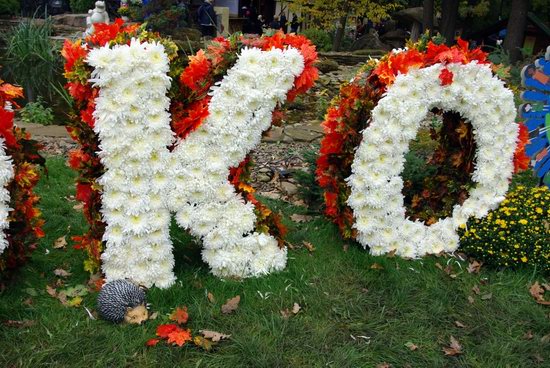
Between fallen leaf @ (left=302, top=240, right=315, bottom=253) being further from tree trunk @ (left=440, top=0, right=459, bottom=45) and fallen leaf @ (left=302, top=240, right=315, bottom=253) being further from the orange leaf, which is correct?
tree trunk @ (left=440, top=0, right=459, bottom=45)

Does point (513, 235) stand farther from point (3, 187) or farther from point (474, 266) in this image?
point (3, 187)

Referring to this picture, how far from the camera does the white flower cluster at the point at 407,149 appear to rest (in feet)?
12.6

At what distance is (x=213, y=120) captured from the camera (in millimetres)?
3385

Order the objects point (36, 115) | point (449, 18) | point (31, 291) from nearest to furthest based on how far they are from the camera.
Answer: point (31, 291)
point (36, 115)
point (449, 18)

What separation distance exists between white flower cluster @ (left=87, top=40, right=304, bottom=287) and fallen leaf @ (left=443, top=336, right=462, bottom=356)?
1.31 metres

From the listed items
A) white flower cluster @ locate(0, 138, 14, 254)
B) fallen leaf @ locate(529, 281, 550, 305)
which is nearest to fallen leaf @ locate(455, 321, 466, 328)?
fallen leaf @ locate(529, 281, 550, 305)

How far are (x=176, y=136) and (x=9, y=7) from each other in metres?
17.2

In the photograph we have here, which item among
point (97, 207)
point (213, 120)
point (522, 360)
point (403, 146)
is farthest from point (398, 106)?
point (97, 207)

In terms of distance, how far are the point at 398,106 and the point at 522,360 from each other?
1722 mm

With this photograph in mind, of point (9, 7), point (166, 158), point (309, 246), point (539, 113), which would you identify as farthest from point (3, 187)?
point (9, 7)

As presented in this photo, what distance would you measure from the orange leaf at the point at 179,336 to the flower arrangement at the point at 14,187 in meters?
1.06

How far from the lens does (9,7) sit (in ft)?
58.5

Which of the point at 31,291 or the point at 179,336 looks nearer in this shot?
the point at 179,336

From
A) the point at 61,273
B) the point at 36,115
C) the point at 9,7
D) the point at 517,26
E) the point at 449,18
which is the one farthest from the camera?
the point at 9,7
